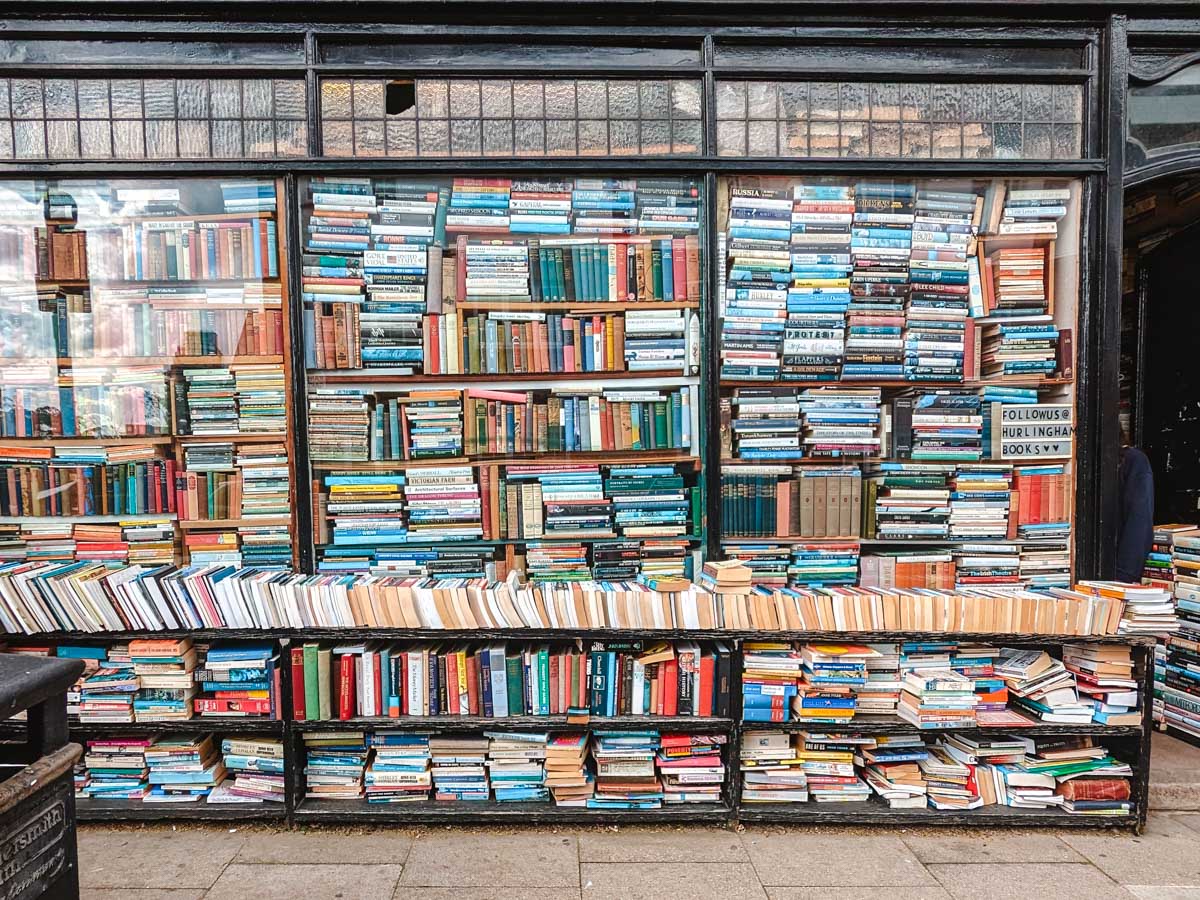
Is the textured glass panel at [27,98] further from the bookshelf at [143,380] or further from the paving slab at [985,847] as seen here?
the paving slab at [985,847]

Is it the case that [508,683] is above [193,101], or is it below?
below

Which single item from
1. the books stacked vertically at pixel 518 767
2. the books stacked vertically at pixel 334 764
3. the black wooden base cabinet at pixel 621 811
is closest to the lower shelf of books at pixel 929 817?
the black wooden base cabinet at pixel 621 811

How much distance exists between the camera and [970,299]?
166 inches

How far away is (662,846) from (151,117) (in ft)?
16.3

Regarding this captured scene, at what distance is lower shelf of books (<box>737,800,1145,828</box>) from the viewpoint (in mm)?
3406

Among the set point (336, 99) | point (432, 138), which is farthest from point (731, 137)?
point (336, 99)

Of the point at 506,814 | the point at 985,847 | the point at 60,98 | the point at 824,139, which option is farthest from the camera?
the point at 824,139

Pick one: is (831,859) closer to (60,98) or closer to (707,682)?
(707,682)

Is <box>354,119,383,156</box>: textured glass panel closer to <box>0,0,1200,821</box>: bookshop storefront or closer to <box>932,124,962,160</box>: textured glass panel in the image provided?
<box>0,0,1200,821</box>: bookshop storefront

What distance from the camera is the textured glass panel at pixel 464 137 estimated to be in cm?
401

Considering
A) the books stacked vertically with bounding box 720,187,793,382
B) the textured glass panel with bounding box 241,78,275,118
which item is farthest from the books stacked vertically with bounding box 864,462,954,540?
the textured glass panel with bounding box 241,78,275,118

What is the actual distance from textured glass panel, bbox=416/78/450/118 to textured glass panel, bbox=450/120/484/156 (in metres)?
0.06

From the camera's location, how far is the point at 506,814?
341 cm

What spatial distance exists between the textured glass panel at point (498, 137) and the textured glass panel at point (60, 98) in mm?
2448
